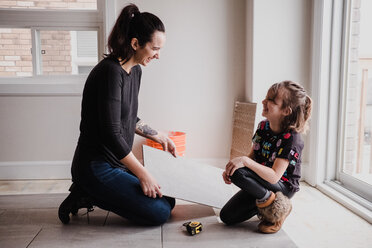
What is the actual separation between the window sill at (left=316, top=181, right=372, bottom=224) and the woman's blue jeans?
1.09 metres

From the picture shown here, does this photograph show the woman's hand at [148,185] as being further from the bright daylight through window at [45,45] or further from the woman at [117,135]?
the bright daylight through window at [45,45]

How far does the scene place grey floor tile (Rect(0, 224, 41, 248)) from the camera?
145 centimetres

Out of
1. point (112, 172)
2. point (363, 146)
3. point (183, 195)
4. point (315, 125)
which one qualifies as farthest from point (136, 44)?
point (363, 146)

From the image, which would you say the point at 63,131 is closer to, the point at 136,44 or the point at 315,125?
the point at 136,44

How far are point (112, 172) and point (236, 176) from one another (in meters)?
0.60

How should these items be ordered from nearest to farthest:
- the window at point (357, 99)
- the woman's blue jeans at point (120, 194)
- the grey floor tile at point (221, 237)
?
the grey floor tile at point (221, 237)
the woman's blue jeans at point (120, 194)
the window at point (357, 99)

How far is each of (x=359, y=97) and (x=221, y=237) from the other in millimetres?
1441

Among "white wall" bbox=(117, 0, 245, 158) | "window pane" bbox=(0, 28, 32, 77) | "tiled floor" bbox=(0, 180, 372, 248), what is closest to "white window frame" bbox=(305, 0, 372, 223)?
"tiled floor" bbox=(0, 180, 372, 248)

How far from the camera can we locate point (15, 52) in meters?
2.74

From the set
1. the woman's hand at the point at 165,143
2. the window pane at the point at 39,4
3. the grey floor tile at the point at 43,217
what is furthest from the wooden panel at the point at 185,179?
the window pane at the point at 39,4

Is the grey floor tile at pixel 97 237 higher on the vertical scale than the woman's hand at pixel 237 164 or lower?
lower

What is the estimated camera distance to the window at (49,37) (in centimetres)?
268

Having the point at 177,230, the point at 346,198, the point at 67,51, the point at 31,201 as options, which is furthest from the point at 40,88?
the point at 346,198

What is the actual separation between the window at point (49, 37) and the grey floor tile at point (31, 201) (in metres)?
1.07
